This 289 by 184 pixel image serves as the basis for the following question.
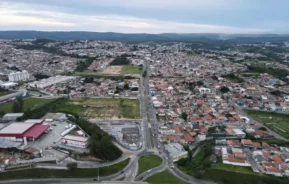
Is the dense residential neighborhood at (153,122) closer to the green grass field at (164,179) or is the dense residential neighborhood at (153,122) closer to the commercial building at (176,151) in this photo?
the commercial building at (176,151)

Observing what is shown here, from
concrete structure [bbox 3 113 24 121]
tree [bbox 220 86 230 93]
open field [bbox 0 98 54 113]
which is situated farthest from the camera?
tree [bbox 220 86 230 93]

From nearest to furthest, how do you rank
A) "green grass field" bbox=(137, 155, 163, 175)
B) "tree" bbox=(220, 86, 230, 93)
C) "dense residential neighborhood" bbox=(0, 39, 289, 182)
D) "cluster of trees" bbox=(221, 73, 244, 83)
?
1. "green grass field" bbox=(137, 155, 163, 175)
2. "dense residential neighborhood" bbox=(0, 39, 289, 182)
3. "tree" bbox=(220, 86, 230, 93)
4. "cluster of trees" bbox=(221, 73, 244, 83)

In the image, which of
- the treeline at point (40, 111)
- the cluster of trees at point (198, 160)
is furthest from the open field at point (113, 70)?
the cluster of trees at point (198, 160)

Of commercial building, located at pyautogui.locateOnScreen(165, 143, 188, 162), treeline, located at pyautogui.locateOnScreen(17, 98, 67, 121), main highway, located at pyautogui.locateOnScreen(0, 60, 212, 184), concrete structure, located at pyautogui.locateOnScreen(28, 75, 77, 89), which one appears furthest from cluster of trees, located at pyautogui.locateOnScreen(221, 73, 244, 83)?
treeline, located at pyautogui.locateOnScreen(17, 98, 67, 121)

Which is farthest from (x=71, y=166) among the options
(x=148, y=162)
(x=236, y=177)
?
(x=236, y=177)

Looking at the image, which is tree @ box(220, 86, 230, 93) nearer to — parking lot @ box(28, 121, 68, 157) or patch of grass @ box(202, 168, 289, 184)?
patch of grass @ box(202, 168, 289, 184)

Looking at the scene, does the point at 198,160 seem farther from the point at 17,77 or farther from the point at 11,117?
the point at 17,77
